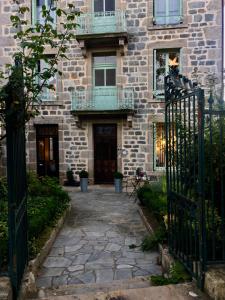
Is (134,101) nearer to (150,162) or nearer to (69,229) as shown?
(150,162)

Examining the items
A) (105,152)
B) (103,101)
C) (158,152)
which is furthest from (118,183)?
(103,101)

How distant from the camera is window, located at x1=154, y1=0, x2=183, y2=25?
12617mm

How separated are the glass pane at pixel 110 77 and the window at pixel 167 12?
8.57 ft

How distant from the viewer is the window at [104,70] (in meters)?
13.2

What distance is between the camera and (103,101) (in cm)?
1290

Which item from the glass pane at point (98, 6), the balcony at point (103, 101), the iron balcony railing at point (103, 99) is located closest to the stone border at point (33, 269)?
the balcony at point (103, 101)

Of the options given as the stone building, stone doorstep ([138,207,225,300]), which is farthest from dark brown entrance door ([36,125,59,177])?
stone doorstep ([138,207,225,300])

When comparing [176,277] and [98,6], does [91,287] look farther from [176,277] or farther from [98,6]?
[98,6]

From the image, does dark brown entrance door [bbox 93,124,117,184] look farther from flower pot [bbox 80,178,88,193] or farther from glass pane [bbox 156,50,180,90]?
glass pane [bbox 156,50,180,90]

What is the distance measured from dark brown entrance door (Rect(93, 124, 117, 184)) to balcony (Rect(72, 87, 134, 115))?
0.99 metres

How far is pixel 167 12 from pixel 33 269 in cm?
1145

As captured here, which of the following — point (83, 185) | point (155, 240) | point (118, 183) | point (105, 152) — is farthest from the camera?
point (105, 152)

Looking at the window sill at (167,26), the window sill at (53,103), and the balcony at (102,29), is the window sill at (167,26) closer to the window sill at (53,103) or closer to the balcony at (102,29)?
the balcony at (102,29)

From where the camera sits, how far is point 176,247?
4.24m
